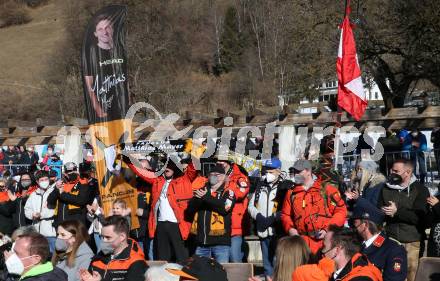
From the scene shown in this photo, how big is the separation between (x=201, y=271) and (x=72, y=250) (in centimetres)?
280

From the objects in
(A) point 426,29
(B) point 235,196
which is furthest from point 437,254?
(A) point 426,29

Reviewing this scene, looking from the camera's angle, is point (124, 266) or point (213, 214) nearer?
point (124, 266)

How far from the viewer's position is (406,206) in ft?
25.3

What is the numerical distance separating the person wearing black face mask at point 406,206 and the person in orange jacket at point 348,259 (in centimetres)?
204

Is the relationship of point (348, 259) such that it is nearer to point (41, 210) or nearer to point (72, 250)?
point (72, 250)

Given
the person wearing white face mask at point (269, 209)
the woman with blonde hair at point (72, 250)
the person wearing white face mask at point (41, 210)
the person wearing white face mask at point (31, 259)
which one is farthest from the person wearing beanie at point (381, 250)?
the person wearing white face mask at point (41, 210)

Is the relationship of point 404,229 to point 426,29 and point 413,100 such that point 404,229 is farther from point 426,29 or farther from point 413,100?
point 413,100

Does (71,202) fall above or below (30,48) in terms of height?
below

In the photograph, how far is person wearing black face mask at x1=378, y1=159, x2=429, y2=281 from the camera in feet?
25.2

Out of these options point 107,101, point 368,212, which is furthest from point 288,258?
point 107,101

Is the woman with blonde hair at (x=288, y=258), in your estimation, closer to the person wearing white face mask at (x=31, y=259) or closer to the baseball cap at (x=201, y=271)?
the baseball cap at (x=201, y=271)

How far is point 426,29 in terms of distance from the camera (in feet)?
81.1

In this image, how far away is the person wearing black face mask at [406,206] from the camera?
25.2 ft

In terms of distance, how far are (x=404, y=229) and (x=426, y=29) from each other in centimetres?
1826
